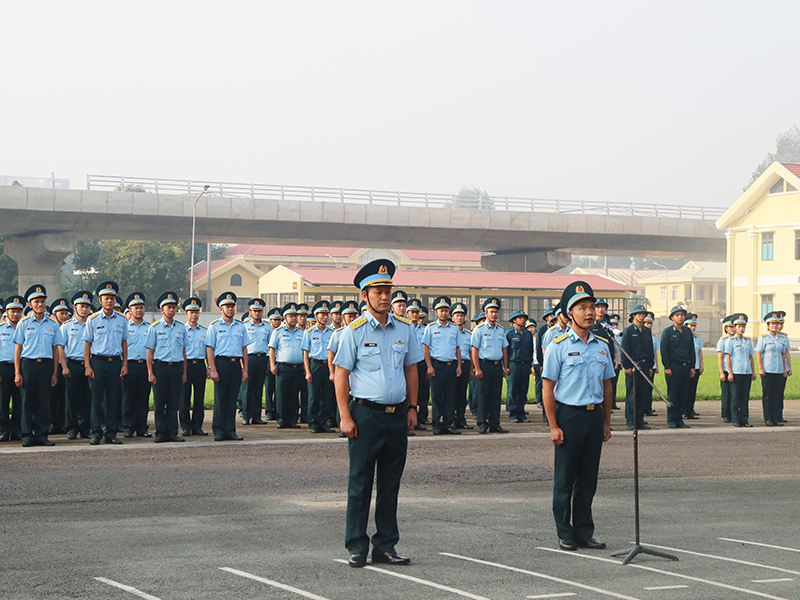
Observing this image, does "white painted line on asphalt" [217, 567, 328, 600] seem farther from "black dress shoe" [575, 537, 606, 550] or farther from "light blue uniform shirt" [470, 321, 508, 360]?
"light blue uniform shirt" [470, 321, 508, 360]

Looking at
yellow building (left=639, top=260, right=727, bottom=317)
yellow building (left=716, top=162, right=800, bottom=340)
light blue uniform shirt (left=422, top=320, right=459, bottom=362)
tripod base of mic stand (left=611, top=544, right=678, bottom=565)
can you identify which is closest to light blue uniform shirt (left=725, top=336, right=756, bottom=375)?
light blue uniform shirt (left=422, top=320, right=459, bottom=362)

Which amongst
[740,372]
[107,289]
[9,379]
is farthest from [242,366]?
[740,372]

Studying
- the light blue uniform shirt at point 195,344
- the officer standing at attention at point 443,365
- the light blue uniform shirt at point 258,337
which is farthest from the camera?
the light blue uniform shirt at point 258,337

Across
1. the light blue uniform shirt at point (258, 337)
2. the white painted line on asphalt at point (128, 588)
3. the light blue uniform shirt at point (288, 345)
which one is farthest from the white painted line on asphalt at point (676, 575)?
the light blue uniform shirt at point (258, 337)

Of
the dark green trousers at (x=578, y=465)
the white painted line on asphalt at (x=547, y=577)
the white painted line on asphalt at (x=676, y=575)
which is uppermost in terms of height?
the dark green trousers at (x=578, y=465)

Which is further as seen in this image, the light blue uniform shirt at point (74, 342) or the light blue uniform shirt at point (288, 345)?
the light blue uniform shirt at point (288, 345)

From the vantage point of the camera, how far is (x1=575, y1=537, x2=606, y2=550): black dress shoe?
685 centimetres

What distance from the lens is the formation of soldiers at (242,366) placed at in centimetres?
1295

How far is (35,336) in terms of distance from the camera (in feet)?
41.7

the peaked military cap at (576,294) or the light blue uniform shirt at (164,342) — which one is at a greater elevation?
the peaked military cap at (576,294)

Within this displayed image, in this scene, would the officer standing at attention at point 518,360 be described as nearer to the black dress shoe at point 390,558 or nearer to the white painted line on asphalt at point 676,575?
the white painted line on asphalt at point 676,575

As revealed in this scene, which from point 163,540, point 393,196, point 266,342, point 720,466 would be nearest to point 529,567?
point 163,540

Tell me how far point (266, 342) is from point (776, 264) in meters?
43.1

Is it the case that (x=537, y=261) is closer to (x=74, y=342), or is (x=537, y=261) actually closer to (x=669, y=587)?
(x=74, y=342)
